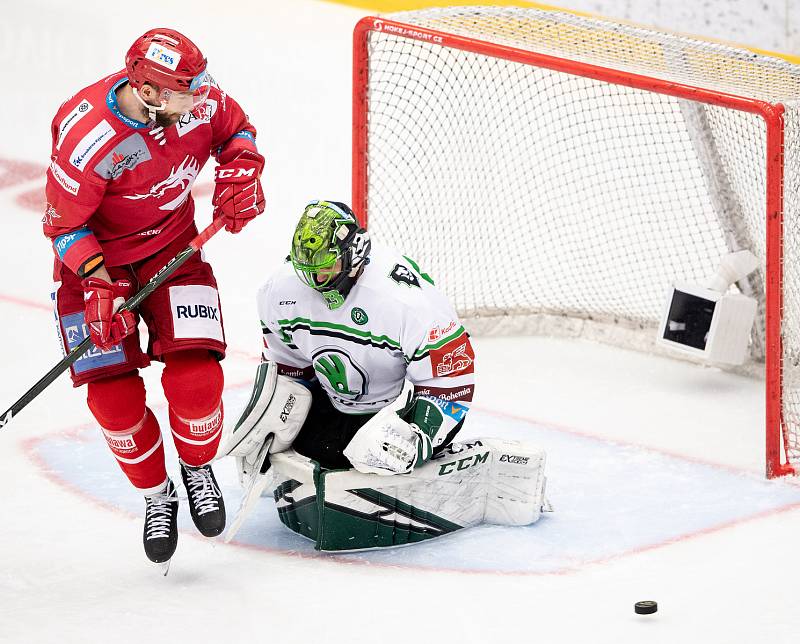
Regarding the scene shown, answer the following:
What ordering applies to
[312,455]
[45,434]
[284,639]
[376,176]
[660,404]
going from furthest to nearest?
[376,176]
[660,404]
[45,434]
[312,455]
[284,639]

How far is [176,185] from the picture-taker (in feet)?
10.4

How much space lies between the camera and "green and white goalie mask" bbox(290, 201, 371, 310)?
3.11 meters

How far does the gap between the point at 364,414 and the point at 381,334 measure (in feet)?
0.96

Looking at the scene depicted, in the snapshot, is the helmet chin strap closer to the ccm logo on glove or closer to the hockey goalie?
the ccm logo on glove

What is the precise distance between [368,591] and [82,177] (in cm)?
107

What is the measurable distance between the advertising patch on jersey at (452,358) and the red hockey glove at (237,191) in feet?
1.72

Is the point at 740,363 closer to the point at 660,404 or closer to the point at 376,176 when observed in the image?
the point at 660,404

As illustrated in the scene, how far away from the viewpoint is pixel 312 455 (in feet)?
11.2

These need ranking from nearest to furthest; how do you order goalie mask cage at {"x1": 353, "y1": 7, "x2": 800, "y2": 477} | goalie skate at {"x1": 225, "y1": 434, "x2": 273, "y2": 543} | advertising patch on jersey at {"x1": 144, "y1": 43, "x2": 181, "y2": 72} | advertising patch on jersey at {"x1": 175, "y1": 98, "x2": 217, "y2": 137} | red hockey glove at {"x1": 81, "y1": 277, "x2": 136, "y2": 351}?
advertising patch on jersey at {"x1": 144, "y1": 43, "x2": 181, "y2": 72} < red hockey glove at {"x1": 81, "y1": 277, "x2": 136, "y2": 351} < advertising patch on jersey at {"x1": 175, "y1": 98, "x2": 217, "y2": 137} < goalie skate at {"x1": 225, "y1": 434, "x2": 273, "y2": 543} < goalie mask cage at {"x1": 353, "y1": 7, "x2": 800, "y2": 477}

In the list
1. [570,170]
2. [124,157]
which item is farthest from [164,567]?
[570,170]

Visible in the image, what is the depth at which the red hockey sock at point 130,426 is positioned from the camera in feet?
10.4

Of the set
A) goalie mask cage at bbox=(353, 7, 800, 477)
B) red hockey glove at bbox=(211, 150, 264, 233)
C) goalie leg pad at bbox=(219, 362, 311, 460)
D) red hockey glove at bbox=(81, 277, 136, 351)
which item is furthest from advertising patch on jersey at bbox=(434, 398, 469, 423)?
goalie mask cage at bbox=(353, 7, 800, 477)

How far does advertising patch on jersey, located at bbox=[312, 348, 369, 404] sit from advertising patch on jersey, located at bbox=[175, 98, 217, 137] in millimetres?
598

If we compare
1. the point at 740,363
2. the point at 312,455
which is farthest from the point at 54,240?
the point at 740,363
